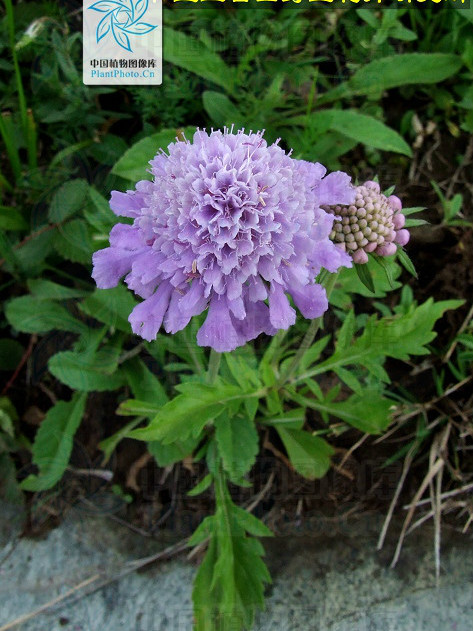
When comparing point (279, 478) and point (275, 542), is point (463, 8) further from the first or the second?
point (275, 542)

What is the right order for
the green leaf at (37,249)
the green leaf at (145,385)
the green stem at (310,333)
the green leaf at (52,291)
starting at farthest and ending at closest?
the green leaf at (37,249), the green leaf at (52,291), the green leaf at (145,385), the green stem at (310,333)

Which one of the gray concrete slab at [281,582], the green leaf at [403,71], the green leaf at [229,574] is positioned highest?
the green leaf at [403,71]

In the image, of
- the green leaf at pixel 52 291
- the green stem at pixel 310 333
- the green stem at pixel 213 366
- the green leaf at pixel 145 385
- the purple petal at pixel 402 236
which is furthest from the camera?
the green leaf at pixel 52 291

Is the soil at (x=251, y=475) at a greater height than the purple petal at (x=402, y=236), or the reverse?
the purple petal at (x=402, y=236)

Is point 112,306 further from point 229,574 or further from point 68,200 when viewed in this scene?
point 229,574

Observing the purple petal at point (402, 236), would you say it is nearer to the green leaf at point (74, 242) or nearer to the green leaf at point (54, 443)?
the green leaf at point (74, 242)
